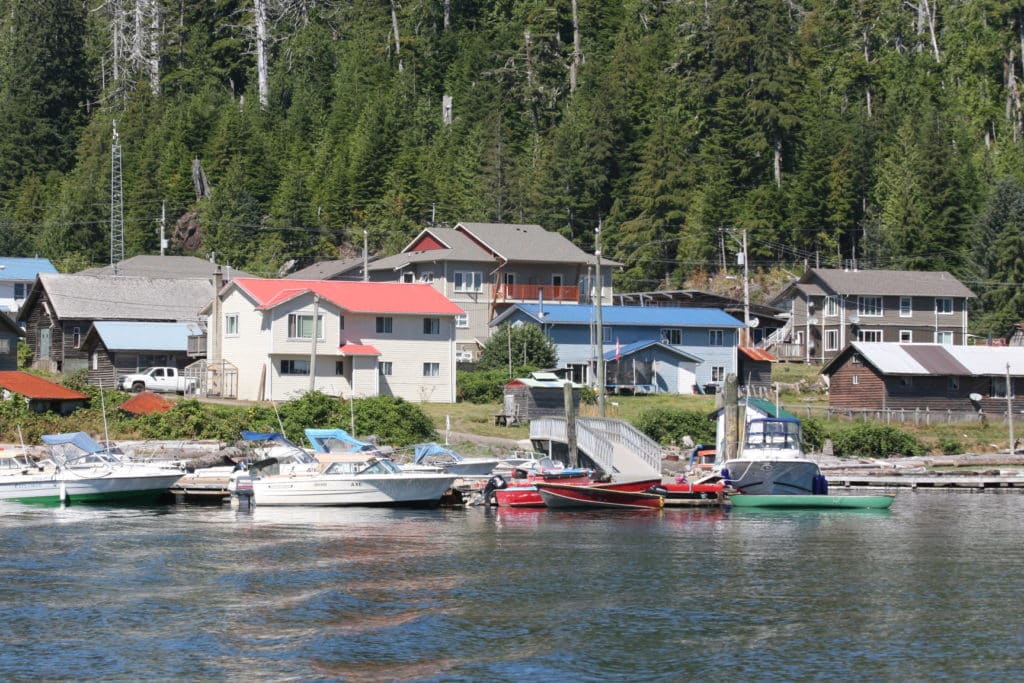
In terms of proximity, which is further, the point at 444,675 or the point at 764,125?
the point at 764,125

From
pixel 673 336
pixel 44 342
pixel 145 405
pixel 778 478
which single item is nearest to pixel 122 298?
A: pixel 44 342

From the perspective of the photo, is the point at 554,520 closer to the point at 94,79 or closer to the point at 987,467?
the point at 987,467

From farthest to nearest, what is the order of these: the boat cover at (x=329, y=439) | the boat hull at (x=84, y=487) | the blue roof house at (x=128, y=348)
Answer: the blue roof house at (x=128, y=348) → the boat cover at (x=329, y=439) → the boat hull at (x=84, y=487)

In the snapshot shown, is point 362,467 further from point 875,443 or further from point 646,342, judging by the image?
point 646,342

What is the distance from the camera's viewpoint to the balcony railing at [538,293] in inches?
3607

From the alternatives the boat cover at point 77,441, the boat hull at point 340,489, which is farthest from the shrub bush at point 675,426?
the boat cover at point 77,441

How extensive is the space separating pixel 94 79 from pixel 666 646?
126 metres

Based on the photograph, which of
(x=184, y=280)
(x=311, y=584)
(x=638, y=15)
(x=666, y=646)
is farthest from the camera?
(x=638, y=15)

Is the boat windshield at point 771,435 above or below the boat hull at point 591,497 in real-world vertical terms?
above

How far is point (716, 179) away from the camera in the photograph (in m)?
110

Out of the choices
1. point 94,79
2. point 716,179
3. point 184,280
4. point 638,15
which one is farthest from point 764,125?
point 94,79

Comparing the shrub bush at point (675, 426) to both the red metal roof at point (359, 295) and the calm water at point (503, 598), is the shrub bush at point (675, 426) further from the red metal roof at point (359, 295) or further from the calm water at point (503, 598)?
the calm water at point (503, 598)

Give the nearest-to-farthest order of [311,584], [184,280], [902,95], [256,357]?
[311,584] → [256,357] → [184,280] → [902,95]

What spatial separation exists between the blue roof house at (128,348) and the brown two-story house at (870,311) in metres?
39.8
